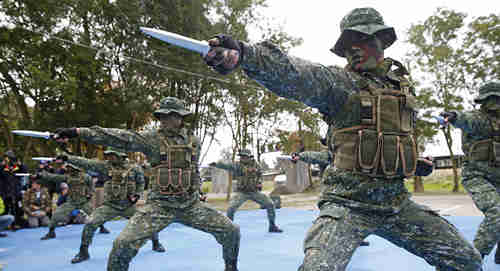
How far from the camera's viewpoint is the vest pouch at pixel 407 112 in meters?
2.35

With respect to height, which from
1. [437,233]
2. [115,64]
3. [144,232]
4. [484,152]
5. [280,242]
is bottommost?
[280,242]

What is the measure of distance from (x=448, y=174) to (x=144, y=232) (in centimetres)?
2694

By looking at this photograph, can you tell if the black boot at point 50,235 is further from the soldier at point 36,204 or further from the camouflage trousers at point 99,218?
the camouflage trousers at point 99,218

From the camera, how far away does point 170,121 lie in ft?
15.7

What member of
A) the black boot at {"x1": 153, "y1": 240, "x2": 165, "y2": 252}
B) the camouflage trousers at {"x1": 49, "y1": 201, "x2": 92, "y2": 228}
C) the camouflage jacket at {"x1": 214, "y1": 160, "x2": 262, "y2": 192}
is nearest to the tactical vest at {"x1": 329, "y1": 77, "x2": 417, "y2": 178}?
the black boot at {"x1": 153, "y1": 240, "x2": 165, "y2": 252}

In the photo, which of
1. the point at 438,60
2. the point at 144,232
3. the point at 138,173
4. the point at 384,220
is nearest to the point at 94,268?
the point at 144,232

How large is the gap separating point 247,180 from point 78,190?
4.34m

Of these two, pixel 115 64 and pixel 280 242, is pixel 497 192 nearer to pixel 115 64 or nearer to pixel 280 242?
pixel 280 242

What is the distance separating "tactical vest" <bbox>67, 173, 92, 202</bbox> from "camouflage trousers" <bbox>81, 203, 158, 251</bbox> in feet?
8.14

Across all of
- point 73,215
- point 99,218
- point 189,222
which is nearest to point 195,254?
point 99,218

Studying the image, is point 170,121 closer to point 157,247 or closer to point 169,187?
point 169,187

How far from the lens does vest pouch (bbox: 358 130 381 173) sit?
2.21 meters

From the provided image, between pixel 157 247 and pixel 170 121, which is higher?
pixel 170 121

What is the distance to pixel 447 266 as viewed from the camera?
90.8 inches
